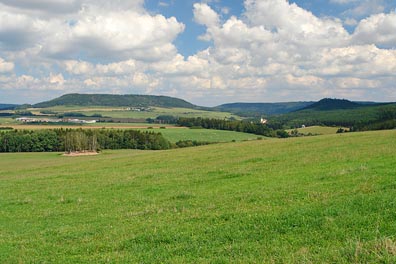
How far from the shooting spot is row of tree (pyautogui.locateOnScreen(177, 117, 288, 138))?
142m

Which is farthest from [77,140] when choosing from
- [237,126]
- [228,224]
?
[228,224]

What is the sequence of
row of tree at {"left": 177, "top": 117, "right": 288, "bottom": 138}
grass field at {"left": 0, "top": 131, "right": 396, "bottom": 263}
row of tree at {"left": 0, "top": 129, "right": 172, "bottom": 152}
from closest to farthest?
grass field at {"left": 0, "top": 131, "right": 396, "bottom": 263} → row of tree at {"left": 0, "top": 129, "right": 172, "bottom": 152} → row of tree at {"left": 177, "top": 117, "right": 288, "bottom": 138}

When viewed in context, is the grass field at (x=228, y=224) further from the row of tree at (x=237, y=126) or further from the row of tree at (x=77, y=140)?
the row of tree at (x=237, y=126)

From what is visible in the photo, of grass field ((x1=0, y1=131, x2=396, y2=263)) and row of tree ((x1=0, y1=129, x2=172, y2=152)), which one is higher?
grass field ((x1=0, y1=131, x2=396, y2=263))

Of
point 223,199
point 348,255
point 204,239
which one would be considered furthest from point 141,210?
point 348,255

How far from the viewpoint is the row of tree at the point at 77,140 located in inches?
4215

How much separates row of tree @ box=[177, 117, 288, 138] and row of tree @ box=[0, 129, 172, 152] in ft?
141

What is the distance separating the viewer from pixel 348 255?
739 cm

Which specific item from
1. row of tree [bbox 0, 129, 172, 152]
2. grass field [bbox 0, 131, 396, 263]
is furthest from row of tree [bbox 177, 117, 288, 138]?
grass field [bbox 0, 131, 396, 263]

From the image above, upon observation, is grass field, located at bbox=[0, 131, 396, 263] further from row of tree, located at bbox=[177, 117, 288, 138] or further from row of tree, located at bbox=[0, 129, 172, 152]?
row of tree, located at bbox=[177, 117, 288, 138]

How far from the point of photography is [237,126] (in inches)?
6240

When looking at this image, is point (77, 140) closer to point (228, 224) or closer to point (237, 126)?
point (237, 126)

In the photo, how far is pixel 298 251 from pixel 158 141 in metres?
113

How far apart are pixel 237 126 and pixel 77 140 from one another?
75073 millimetres
